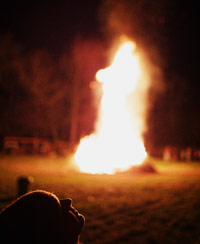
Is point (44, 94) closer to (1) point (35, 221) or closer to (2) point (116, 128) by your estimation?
(2) point (116, 128)

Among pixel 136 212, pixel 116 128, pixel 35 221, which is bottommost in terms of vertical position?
pixel 136 212

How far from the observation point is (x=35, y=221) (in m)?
1.33

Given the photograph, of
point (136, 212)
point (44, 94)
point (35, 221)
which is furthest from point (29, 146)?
point (35, 221)

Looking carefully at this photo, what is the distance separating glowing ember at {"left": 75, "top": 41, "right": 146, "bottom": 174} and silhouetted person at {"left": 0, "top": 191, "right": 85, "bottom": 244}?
12527mm

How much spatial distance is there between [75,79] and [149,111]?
10.2 metres

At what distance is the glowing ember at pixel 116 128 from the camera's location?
606 inches

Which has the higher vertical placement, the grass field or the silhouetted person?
the silhouetted person

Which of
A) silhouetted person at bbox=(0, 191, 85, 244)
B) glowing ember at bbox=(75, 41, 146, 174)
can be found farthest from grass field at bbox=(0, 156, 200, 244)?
glowing ember at bbox=(75, 41, 146, 174)

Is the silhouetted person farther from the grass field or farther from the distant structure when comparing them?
the distant structure

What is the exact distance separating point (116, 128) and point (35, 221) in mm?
15926

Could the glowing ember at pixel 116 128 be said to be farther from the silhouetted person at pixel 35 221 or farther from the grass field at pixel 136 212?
the silhouetted person at pixel 35 221

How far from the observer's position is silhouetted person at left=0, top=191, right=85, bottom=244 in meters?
1.31

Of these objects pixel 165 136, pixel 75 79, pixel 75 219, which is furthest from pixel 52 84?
pixel 75 219

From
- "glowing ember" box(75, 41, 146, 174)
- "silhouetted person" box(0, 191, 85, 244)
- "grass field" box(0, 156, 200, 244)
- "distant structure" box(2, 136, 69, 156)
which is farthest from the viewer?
"distant structure" box(2, 136, 69, 156)
